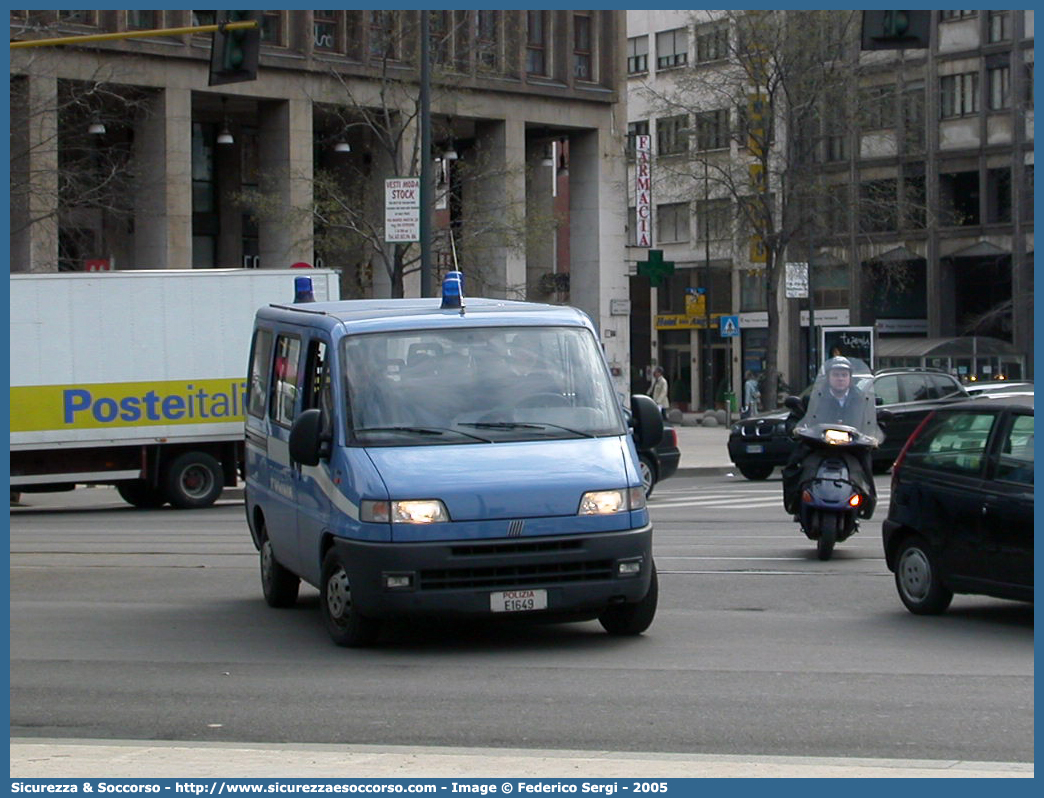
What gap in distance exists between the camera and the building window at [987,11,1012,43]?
6744cm

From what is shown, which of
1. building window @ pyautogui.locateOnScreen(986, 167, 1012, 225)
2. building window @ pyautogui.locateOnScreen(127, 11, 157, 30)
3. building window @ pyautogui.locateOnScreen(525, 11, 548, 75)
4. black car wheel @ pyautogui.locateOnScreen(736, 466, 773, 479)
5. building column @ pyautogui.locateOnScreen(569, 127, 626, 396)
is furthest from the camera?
building window @ pyautogui.locateOnScreen(986, 167, 1012, 225)

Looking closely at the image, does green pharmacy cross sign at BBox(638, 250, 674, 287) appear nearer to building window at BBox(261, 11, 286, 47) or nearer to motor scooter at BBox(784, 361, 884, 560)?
building window at BBox(261, 11, 286, 47)

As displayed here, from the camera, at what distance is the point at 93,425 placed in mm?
23812

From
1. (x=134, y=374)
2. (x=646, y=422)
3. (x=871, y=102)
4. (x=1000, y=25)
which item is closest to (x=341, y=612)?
(x=646, y=422)

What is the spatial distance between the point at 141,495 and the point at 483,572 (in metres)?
15.9

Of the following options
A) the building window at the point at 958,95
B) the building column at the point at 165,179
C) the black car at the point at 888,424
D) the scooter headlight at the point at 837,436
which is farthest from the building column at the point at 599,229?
the scooter headlight at the point at 837,436

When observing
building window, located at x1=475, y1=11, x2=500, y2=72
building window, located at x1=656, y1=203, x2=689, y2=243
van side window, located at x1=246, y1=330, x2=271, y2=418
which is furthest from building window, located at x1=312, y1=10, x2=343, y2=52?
van side window, located at x1=246, y1=330, x2=271, y2=418

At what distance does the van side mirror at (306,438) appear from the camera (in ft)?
36.0

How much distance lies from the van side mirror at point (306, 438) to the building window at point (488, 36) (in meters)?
32.8

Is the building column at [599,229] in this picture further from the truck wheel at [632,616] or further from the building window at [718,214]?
the truck wheel at [632,616]

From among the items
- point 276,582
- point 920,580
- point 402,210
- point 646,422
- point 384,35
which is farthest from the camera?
point 384,35

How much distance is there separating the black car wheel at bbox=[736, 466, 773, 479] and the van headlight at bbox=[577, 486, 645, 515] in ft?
62.1

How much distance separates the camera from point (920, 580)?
12.0 metres

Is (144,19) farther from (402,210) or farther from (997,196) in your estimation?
(997,196)
